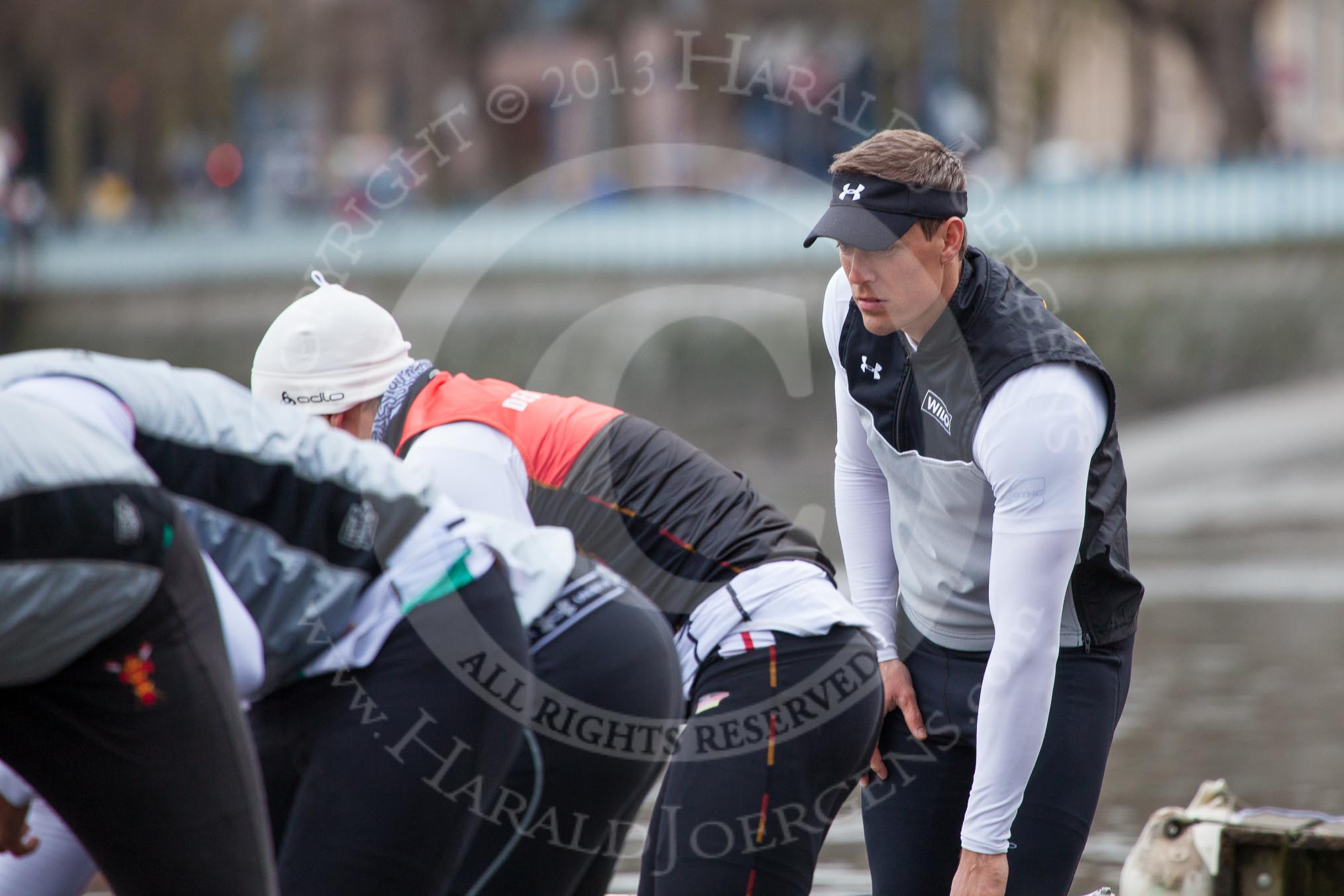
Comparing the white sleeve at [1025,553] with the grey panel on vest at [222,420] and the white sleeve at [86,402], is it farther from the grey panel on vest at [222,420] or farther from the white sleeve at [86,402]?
the white sleeve at [86,402]

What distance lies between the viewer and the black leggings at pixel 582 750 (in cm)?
298

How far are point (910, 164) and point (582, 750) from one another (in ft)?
4.02

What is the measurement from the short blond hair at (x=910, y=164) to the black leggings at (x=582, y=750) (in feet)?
2.94

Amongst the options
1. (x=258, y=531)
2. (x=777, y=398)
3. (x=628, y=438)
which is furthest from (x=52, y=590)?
(x=777, y=398)

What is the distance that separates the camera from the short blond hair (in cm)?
319

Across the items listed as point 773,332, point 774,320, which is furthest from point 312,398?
point 774,320

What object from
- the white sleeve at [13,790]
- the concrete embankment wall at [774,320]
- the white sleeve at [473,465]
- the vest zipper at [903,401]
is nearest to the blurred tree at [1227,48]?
the concrete embankment wall at [774,320]

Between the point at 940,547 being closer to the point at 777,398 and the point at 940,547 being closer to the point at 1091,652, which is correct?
the point at 1091,652

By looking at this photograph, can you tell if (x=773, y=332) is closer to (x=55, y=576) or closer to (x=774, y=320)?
(x=774, y=320)

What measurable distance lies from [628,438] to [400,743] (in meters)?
0.90

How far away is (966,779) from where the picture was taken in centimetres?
345

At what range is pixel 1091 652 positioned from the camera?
132 inches

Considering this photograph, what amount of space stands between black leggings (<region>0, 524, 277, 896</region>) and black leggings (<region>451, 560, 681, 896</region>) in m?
0.65

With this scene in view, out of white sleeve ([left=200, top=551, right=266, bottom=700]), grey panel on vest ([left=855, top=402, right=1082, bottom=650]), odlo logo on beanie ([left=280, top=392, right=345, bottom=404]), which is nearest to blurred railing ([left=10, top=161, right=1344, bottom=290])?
grey panel on vest ([left=855, top=402, right=1082, bottom=650])
